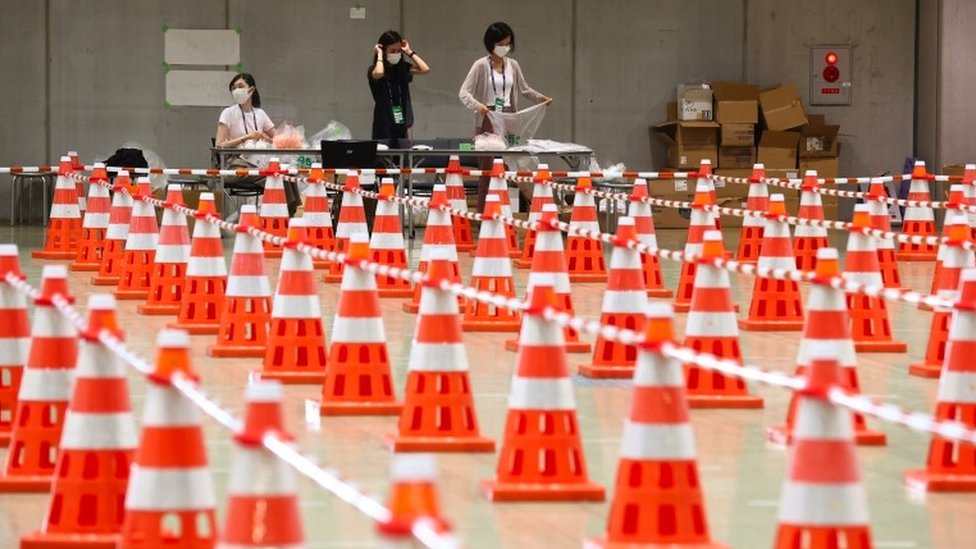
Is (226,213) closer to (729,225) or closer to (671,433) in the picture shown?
(729,225)

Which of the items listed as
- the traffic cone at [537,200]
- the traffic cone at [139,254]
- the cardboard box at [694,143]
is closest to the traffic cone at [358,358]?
the traffic cone at [139,254]

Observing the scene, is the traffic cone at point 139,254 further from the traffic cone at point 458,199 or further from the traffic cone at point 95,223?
the traffic cone at point 458,199

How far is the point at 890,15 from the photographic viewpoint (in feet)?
100

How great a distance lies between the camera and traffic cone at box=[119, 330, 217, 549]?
241 inches

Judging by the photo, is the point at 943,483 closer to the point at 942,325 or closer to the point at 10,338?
the point at 942,325

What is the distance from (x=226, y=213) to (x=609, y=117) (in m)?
8.02

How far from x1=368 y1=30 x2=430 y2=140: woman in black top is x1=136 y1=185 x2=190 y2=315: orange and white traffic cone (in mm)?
8060

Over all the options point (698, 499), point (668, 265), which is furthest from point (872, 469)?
point (668, 265)

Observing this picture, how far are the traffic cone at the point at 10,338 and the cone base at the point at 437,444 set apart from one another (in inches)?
68.2

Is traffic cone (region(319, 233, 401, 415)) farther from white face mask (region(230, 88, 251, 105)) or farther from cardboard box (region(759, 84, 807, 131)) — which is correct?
cardboard box (region(759, 84, 807, 131))

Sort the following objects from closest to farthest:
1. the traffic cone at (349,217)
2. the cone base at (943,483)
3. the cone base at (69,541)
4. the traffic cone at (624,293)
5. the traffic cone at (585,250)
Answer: the cone base at (69,541) → the cone base at (943,483) → the traffic cone at (624,293) → the traffic cone at (585,250) → the traffic cone at (349,217)

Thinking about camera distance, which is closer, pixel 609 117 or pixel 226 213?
pixel 226 213

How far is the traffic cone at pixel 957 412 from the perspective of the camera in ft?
27.9

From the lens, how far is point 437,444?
9398 mm
